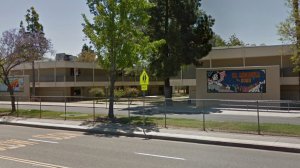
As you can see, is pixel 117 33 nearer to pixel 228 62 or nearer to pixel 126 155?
pixel 126 155

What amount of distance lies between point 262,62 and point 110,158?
107 ft

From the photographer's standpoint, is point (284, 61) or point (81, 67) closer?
point (284, 61)

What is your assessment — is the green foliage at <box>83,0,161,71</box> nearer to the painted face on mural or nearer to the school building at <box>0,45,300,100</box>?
the school building at <box>0,45,300,100</box>

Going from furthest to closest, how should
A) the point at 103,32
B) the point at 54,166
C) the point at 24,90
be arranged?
the point at 24,90 < the point at 103,32 < the point at 54,166

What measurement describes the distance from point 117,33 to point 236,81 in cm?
1534

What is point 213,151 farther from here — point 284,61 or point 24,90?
→ point 24,90

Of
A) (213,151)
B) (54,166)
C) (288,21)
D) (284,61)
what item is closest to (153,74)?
(284,61)

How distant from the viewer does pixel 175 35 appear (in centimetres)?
3725

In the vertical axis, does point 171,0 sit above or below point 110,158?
above

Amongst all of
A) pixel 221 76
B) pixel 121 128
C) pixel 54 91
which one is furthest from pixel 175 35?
pixel 54 91

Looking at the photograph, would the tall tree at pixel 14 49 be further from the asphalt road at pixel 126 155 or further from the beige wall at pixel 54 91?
the beige wall at pixel 54 91

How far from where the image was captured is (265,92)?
1256 inches

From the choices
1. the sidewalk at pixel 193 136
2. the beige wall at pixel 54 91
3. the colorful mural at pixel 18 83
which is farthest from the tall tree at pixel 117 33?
Result: the colorful mural at pixel 18 83

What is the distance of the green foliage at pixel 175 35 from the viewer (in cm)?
3769
